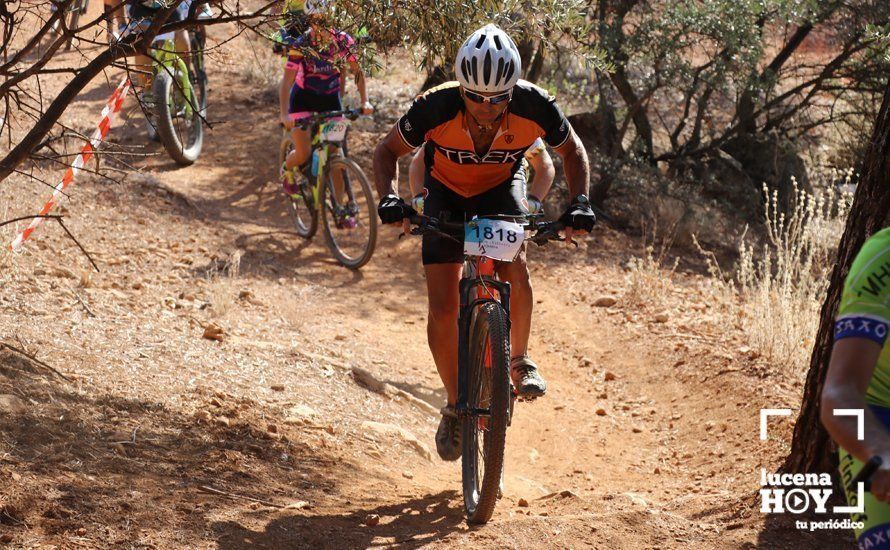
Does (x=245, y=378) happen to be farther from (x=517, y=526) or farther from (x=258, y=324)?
(x=517, y=526)

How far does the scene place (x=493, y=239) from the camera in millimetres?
4055

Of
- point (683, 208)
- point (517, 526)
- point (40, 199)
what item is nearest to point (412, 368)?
point (517, 526)

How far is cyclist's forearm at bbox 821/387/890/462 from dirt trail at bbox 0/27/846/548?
193 centimetres

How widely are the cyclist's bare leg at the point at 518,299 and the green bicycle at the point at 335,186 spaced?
3649 mm

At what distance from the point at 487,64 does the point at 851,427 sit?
97.2 inches

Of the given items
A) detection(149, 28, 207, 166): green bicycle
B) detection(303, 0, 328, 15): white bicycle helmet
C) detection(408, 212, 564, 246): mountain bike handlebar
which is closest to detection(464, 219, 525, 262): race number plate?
detection(408, 212, 564, 246): mountain bike handlebar

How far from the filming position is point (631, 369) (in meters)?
7.20

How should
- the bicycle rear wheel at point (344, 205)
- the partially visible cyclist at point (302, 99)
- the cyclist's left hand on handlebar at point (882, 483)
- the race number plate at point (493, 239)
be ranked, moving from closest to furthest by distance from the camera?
the cyclist's left hand on handlebar at point (882, 483) < the race number plate at point (493, 239) < the partially visible cyclist at point (302, 99) < the bicycle rear wheel at point (344, 205)

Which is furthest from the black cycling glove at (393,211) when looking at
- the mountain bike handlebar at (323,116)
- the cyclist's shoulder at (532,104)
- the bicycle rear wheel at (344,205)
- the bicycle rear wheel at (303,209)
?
the bicycle rear wheel at (303,209)

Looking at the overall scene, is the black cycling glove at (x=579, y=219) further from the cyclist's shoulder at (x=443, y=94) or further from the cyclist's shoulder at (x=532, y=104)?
the cyclist's shoulder at (x=443, y=94)

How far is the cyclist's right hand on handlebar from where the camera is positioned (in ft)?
13.4

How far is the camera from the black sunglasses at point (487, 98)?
4.26 meters

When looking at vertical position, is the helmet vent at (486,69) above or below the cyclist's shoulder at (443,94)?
above

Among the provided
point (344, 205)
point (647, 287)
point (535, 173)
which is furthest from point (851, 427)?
point (344, 205)
